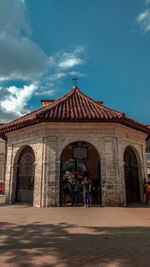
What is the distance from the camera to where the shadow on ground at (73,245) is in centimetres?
320

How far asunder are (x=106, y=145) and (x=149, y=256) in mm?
6863

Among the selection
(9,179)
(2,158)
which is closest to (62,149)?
(9,179)

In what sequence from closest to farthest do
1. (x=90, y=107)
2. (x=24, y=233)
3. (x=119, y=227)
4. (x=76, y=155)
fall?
1. (x=24, y=233)
2. (x=119, y=227)
3. (x=76, y=155)
4. (x=90, y=107)

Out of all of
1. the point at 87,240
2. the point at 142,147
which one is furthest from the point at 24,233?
the point at 142,147

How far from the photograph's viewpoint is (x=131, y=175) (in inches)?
470

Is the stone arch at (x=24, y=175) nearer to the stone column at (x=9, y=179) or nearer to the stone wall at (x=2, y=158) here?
the stone column at (x=9, y=179)

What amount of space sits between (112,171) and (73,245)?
20.4 feet

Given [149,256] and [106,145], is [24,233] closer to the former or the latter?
[149,256]

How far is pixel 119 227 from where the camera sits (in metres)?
5.43

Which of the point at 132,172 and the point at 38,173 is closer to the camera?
the point at 38,173

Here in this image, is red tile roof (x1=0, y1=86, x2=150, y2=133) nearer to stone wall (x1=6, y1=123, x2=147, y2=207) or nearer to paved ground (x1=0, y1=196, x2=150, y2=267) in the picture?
stone wall (x1=6, y1=123, x2=147, y2=207)

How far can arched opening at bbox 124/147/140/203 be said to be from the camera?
11.5 metres

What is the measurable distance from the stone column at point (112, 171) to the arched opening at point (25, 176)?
428cm

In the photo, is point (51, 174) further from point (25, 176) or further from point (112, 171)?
point (112, 171)
